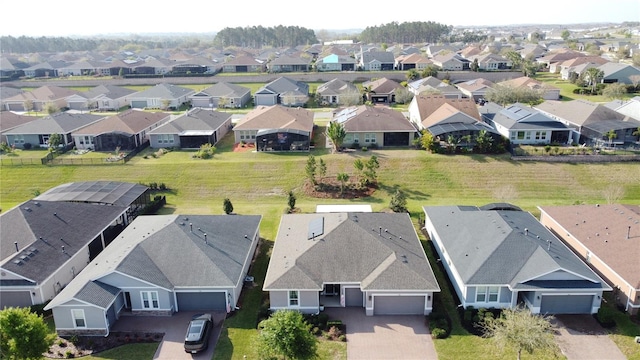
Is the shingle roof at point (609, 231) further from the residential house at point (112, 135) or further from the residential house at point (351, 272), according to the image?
the residential house at point (112, 135)

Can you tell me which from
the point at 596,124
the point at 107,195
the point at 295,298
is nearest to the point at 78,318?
the point at 295,298

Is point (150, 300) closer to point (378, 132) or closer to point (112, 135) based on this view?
point (378, 132)

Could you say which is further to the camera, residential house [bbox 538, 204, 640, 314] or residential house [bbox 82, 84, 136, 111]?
residential house [bbox 82, 84, 136, 111]

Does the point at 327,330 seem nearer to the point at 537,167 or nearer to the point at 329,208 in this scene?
the point at 329,208

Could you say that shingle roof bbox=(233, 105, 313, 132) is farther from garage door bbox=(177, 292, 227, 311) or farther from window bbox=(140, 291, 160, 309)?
window bbox=(140, 291, 160, 309)

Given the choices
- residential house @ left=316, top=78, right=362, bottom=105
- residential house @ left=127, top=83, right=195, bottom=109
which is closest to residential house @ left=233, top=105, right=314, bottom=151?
residential house @ left=316, top=78, right=362, bottom=105

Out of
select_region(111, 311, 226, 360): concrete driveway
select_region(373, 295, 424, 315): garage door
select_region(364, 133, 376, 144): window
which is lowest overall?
select_region(111, 311, 226, 360): concrete driveway
